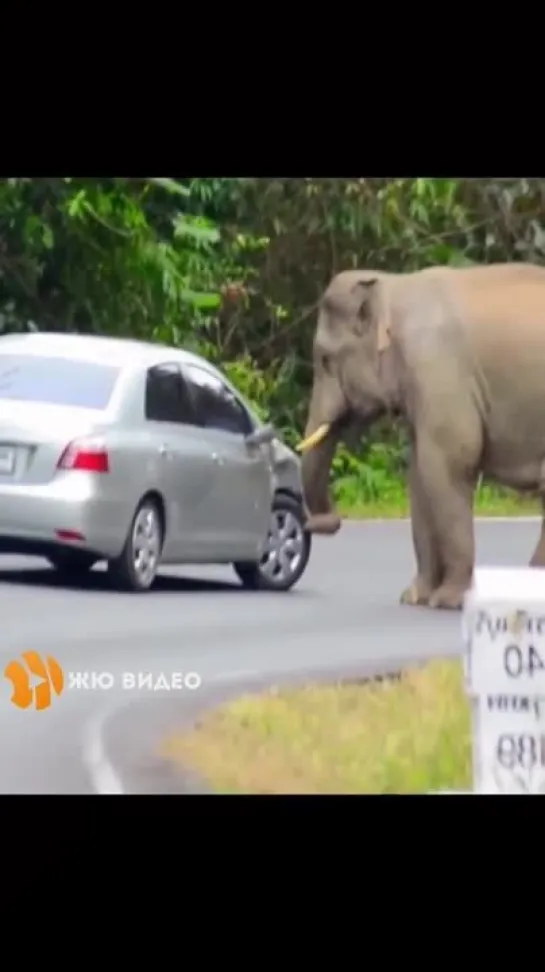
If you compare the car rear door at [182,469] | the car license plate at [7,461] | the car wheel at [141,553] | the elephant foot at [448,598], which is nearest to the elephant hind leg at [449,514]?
the elephant foot at [448,598]

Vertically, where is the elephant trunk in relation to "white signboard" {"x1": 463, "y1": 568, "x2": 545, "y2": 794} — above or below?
above

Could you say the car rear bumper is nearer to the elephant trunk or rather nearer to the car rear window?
the car rear window

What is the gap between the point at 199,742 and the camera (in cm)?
421

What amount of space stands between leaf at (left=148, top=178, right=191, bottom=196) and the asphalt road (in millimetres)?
944

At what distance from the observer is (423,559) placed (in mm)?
4391

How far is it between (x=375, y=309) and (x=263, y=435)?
1.44 feet

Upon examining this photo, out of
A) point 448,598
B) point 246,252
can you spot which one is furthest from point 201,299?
point 448,598

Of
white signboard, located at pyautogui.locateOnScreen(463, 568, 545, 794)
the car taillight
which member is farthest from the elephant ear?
white signboard, located at pyautogui.locateOnScreen(463, 568, 545, 794)

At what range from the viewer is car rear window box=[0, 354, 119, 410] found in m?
4.41

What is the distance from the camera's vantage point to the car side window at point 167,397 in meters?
4.45

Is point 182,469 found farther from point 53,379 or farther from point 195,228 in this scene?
point 195,228
